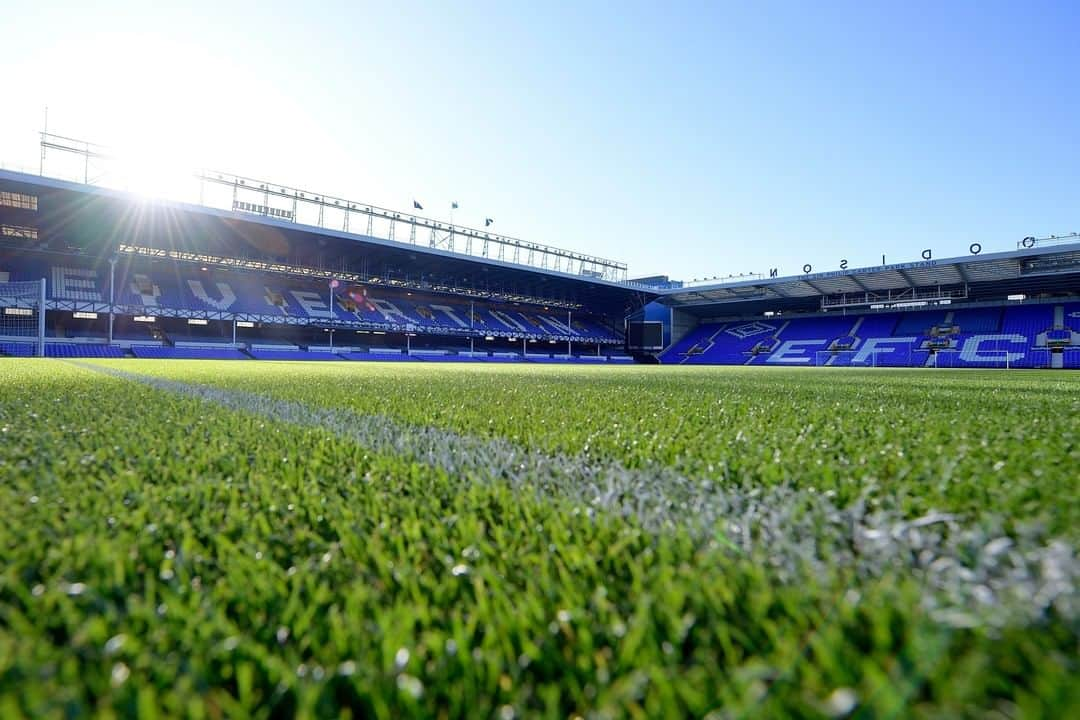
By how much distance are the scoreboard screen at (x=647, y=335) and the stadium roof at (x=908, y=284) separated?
2145mm

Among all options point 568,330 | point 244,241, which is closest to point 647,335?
point 568,330

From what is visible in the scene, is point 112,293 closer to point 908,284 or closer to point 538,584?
point 538,584

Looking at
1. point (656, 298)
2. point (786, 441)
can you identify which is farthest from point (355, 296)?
point (786, 441)

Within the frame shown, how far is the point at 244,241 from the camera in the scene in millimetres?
25141

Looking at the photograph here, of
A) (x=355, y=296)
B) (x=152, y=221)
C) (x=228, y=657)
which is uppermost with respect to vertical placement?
(x=152, y=221)

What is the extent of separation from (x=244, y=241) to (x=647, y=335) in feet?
82.4

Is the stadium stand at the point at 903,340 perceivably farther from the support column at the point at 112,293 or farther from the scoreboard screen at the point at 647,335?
the support column at the point at 112,293

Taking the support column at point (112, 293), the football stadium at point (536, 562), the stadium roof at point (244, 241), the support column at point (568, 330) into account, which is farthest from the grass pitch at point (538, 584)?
the support column at point (568, 330)

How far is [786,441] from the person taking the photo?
5.72ft

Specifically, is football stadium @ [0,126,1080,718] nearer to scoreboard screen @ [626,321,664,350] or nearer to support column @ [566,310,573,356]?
support column @ [566,310,573,356]

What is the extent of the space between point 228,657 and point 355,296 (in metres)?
31.4

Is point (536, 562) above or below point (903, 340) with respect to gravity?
below

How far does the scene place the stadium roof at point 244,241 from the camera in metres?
20.0

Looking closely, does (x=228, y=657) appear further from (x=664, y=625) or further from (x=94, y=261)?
(x=94, y=261)
